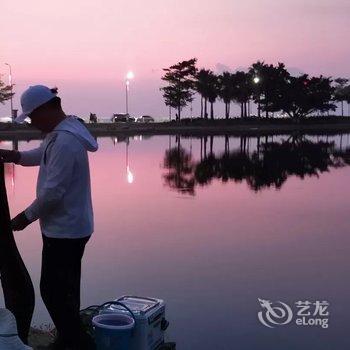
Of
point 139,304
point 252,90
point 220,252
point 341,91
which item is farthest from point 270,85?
point 139,304

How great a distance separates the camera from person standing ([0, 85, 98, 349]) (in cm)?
347

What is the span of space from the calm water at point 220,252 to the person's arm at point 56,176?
9.04ft

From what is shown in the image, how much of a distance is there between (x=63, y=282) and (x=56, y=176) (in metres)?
0.68

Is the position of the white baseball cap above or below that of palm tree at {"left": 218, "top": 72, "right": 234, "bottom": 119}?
below

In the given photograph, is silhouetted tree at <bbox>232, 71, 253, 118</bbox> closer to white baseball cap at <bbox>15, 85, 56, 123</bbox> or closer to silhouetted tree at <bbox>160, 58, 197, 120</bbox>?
silhouetted tree at <bbox>160, 58, 197, 120</bbox>

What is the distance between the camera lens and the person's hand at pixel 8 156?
370 cm

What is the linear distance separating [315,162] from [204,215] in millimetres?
14931

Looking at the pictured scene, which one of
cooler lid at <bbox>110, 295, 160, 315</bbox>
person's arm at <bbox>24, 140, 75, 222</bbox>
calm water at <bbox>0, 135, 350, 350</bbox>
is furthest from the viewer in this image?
calm water at <bbox>0, 135, 350, 350</bbox>

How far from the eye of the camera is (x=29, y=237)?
10211 mm

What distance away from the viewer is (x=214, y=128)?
69.0 metres

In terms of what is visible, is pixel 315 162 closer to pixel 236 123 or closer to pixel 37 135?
pixel 37 135

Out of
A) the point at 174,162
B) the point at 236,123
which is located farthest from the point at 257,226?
the point at 236,123

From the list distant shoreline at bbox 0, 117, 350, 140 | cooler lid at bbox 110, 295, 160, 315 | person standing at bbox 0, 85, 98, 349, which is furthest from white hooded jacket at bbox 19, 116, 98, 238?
distant shoreline at bbox 0, 117, 350, 140

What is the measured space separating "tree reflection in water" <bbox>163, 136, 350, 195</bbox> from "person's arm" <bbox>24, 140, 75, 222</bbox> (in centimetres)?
1315
